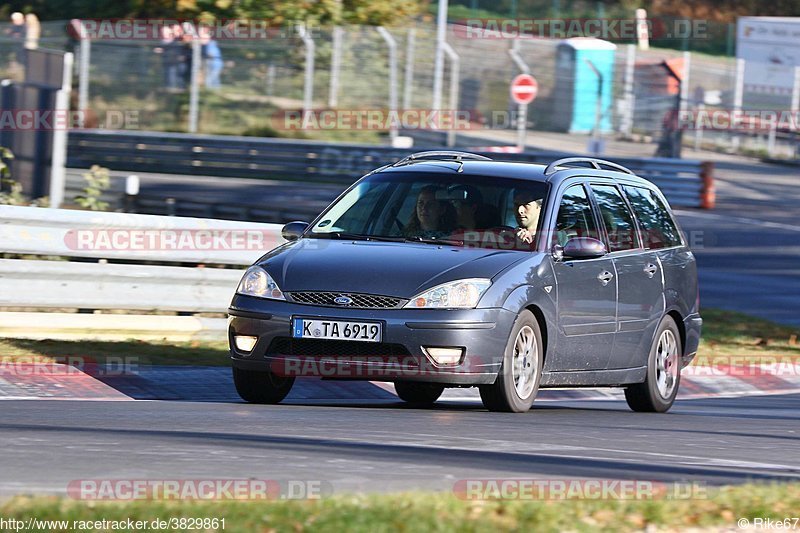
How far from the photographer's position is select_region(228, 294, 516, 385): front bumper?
895 cm

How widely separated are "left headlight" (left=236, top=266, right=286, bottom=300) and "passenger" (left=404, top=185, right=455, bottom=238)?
1.06 m

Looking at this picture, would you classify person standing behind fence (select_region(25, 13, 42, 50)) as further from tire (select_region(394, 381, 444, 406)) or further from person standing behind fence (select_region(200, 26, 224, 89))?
tire (select_region(394, 381, 444, 406))

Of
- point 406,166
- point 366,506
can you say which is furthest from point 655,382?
point 366,506

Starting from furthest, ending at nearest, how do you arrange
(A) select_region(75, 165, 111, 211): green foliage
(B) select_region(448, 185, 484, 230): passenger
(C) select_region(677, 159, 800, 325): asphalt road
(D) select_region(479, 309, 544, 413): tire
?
(C) select_region(677, 159, 800, 325): asphalt road → (A) select_region(75, 165, 111, 211): green foliage → (B) select_region(448, 185, 484, 230): passenger → (D) select_region(479, 309, 544, 413): tire

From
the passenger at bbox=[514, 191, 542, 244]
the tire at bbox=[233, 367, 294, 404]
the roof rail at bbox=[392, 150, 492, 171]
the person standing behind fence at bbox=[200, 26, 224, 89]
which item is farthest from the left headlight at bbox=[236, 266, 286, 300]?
the person standing behind fence at bbox=[200, 26, 224, 89]

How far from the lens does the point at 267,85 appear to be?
33594 millimetres

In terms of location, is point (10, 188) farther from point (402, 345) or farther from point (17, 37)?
point (17, 37)

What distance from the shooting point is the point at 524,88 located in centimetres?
3331

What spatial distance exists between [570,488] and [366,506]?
110cm

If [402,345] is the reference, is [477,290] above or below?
above

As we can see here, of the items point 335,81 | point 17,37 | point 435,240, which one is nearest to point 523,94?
point 335,81

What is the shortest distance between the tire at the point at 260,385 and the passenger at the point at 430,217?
4.15 ft

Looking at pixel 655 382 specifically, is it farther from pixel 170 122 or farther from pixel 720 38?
pixel 720 38

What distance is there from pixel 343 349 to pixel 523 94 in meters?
25.0
